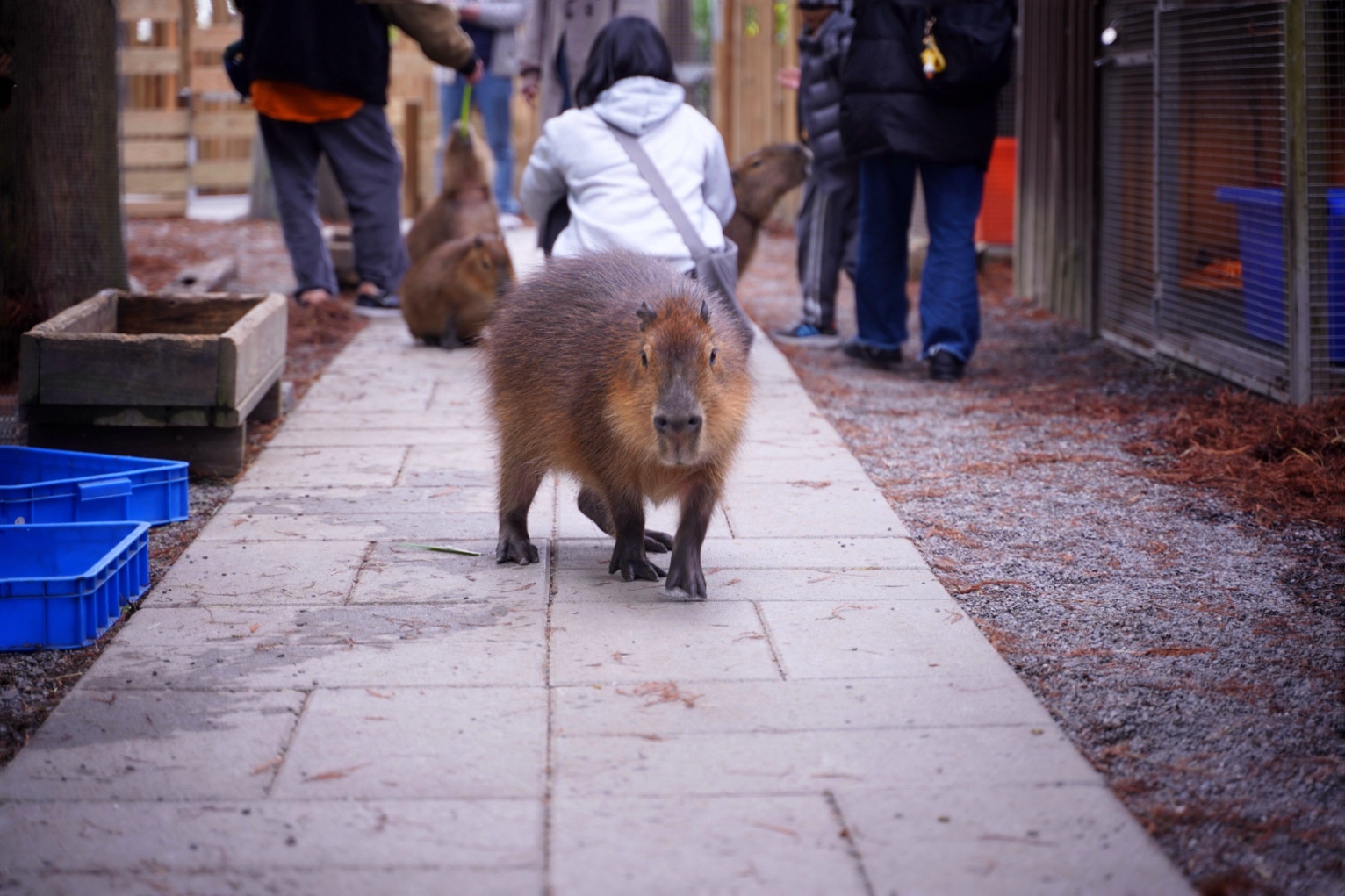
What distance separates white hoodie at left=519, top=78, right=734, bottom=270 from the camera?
5938 millimetres

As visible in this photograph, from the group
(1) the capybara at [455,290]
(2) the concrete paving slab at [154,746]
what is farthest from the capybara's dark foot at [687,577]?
(1) the capybara at [455,290]

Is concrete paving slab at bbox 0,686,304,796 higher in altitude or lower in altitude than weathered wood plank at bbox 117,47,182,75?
lower

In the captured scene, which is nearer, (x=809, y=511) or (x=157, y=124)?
(x=809, y=511)

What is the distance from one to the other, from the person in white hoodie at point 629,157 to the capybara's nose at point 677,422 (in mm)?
2242

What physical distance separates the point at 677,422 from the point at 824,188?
5072 mm

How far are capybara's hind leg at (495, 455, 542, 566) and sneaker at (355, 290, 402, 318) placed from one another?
4972mm

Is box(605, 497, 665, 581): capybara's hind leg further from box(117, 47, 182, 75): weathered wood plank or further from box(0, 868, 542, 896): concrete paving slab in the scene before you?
box(117, 47, 182, 75): weathered wood plank

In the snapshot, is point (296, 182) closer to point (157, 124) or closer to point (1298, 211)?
point (1298, 211)

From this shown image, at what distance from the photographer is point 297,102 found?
830cm

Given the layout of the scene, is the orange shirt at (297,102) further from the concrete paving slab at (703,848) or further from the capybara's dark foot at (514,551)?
the concrete paving slab at (703,848)

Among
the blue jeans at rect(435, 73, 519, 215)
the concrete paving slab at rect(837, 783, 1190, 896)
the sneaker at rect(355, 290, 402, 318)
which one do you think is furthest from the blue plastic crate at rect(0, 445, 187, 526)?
the blue jeans at rect(435, 73, 519, 215)

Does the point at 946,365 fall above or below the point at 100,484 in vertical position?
above

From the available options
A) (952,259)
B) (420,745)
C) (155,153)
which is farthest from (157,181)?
(420,745)

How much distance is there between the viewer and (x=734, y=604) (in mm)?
3963
